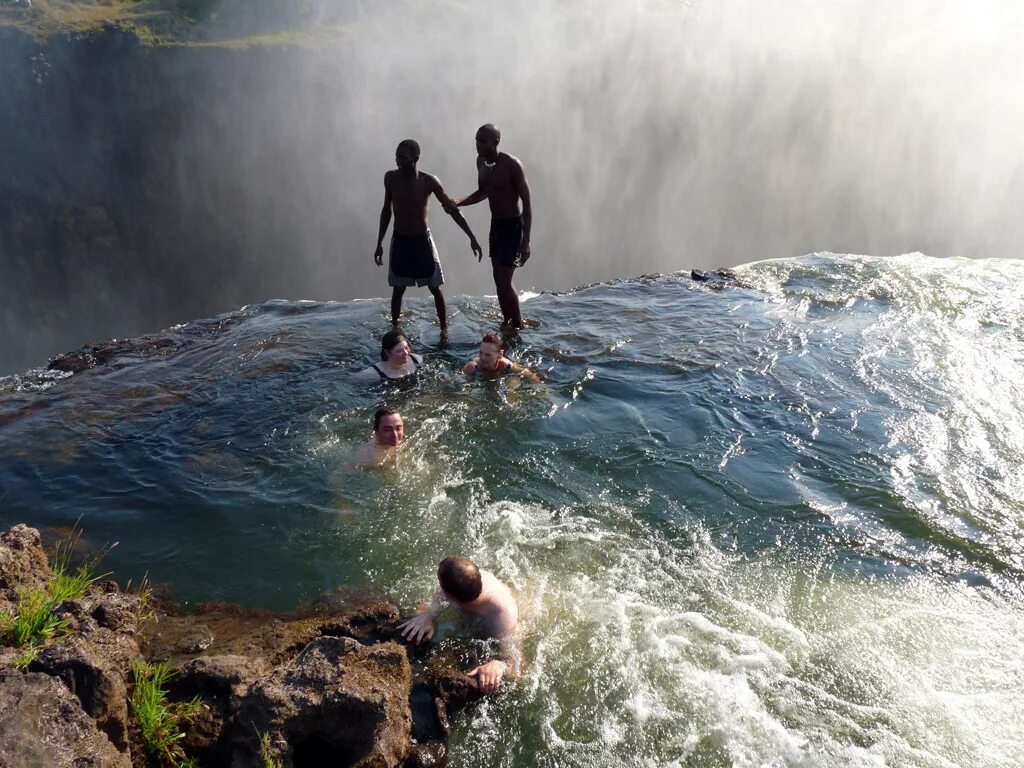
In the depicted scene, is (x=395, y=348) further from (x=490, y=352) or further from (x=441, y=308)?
(x=441, y=308)

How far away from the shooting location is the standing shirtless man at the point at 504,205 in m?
7.56

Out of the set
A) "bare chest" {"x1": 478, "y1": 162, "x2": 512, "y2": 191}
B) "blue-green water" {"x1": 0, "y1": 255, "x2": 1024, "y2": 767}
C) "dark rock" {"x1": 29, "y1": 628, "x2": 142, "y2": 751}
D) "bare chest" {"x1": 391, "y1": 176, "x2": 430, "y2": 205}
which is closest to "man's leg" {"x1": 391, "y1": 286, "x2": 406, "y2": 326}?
"blue-green water" {"x1": 0, "y1": 255, "x2": 1024, "y2": 767}

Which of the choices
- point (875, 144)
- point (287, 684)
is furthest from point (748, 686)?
point (875, 144)

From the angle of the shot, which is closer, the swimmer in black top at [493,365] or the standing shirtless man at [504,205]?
the swimmer in black top at [493,365]

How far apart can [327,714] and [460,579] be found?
3.21 feet

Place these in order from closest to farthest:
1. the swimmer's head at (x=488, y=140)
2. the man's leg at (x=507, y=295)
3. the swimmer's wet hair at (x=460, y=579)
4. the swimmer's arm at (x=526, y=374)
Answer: the swimmer's wet hair at (x=460, y=579) < the swimmer's arm at (x=526, y=374) < the swimmer's head at (x=488, y=140) < the man's leg at (x=507, y=295)

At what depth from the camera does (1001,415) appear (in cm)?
616

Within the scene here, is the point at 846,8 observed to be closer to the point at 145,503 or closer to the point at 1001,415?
the point at 1001,415

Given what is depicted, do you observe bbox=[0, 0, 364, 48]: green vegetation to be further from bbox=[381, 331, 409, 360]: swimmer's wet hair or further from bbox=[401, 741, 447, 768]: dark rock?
bbox=[401, 741, 447, 768]: dark rock

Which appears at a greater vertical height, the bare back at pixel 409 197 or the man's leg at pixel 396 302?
the bare back at pixel 409 197

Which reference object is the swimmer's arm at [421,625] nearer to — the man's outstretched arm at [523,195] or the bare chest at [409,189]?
the man's outstretched arm at [523,195]

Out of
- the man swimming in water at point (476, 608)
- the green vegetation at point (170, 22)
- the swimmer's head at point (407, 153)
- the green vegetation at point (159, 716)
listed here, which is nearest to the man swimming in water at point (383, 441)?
the man swimming in water at point (476, 608)

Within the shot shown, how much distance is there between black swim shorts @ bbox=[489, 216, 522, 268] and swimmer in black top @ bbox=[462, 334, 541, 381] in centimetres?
144

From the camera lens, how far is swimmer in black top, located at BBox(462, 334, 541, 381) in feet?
22.2
